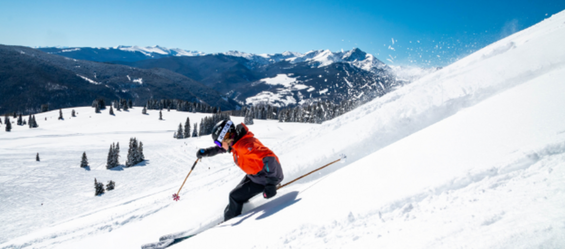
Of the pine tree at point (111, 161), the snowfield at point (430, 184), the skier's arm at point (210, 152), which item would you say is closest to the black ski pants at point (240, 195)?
the snowfield at point (430, 184)

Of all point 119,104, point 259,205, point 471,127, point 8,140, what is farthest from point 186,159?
point 119,104

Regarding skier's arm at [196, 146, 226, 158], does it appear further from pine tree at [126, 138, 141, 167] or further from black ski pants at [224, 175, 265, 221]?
pine tree at [126, 138, 141, 167]

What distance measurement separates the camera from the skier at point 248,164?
4484mm

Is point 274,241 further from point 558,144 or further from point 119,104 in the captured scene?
point 119,104

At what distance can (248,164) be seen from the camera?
459cm

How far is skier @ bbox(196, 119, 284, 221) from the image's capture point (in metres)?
4.48

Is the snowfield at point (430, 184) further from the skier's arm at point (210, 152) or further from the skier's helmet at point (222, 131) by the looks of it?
the skier's helmet at point (222, 131)

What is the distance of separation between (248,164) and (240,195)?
690 mm

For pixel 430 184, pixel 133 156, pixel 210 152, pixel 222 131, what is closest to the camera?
pixel 430 184

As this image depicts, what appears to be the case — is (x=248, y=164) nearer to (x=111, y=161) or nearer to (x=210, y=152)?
(x=210, y=152)

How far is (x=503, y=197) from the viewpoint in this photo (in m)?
2.03

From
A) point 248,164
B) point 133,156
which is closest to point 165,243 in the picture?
point 248,164

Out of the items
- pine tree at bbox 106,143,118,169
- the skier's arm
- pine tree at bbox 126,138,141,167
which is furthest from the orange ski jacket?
pine tree at bbox 106,143,118,169

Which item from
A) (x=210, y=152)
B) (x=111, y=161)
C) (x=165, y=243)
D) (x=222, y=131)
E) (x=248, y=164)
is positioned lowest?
(x=111, y=161)
